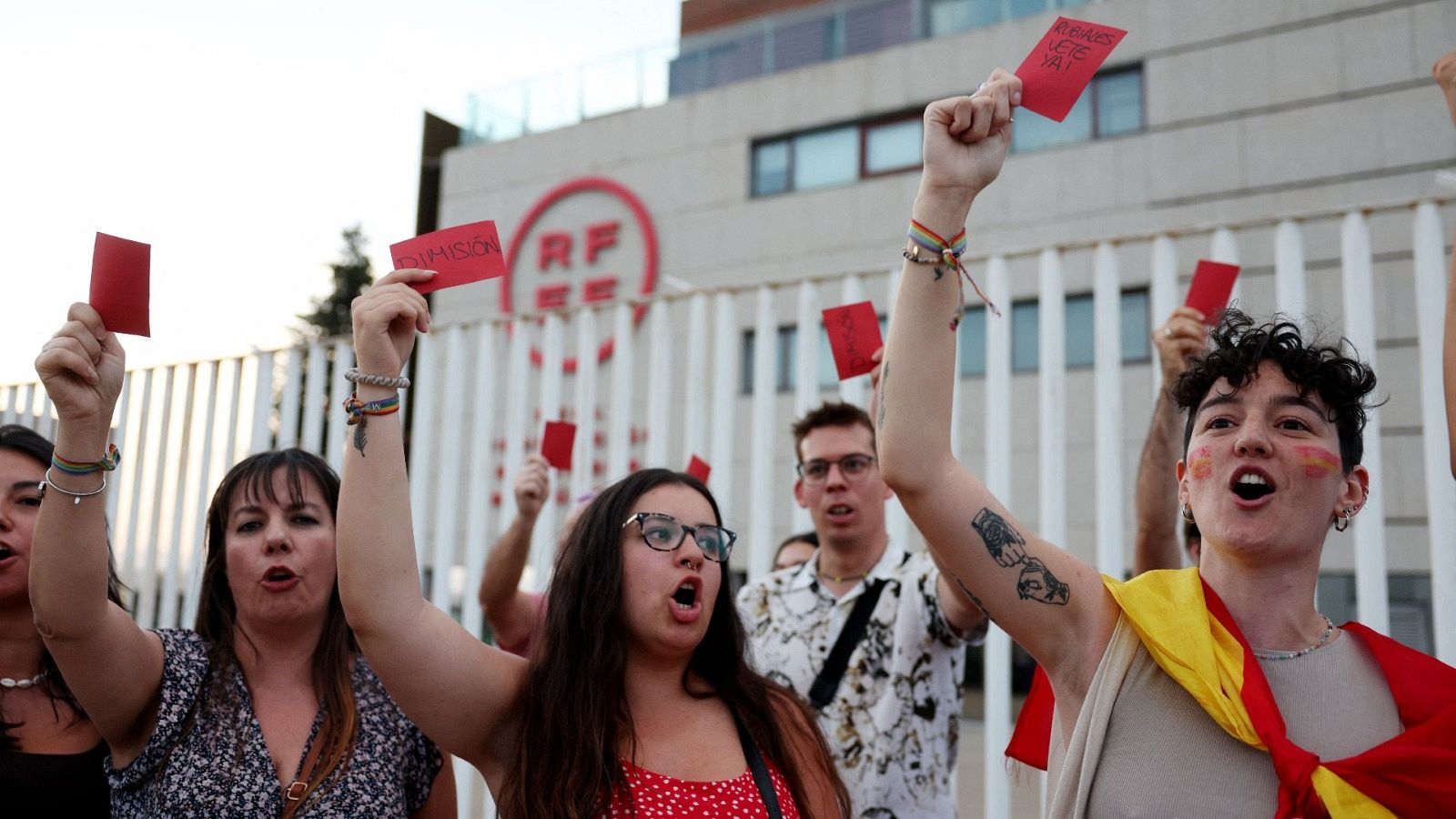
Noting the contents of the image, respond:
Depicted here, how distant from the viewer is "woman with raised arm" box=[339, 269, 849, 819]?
6.64ft

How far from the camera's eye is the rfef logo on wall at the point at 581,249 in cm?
1680

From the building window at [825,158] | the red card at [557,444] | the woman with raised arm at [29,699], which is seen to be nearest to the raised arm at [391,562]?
the woman with raised arm at [29,699]

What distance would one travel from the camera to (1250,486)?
2021 mm

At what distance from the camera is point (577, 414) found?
5.56 metres

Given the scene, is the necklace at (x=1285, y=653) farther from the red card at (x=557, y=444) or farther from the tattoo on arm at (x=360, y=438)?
the red card at (x=557, y=444)

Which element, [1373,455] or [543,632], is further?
[1373,455]

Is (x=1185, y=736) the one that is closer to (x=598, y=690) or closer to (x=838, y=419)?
(x=598, y=690)

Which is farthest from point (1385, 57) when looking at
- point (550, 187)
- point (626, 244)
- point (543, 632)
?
point (543, 632)

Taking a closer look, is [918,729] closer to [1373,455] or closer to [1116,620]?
[1116,620]

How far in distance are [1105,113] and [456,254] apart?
1303 centimetres

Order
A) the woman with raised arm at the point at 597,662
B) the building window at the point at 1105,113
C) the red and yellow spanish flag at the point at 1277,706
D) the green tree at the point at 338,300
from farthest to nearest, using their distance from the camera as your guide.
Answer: the green tree at the point at 338,300 → the building window at the point at 1105,113 → the woman with raised arm at the point at 597,662 → the red and yellow spanish flag at the point at 1277,706

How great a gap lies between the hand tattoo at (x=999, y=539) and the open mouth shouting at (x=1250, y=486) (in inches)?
15.8

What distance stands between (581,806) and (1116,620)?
1.00m

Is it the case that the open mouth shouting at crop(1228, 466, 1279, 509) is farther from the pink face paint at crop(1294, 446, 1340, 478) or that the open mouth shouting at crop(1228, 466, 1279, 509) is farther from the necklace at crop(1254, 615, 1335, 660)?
the necklace at crop(1254, 615, 1335, 660)
